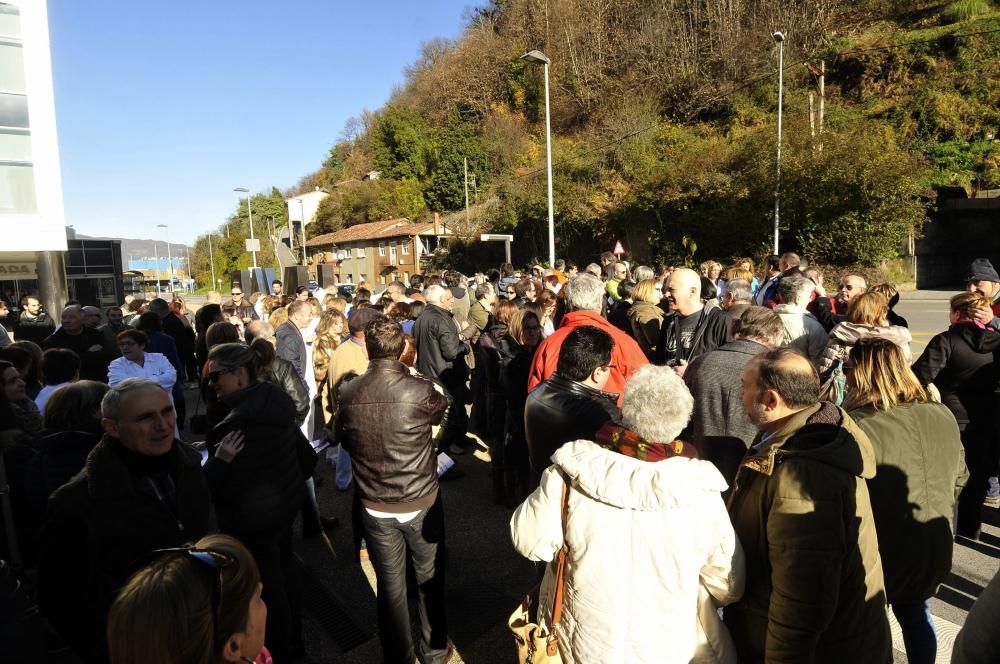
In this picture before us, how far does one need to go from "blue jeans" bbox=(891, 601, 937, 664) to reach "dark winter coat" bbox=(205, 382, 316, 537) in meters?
2.91

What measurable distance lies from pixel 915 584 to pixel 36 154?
22.5m

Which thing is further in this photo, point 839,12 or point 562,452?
point 839,12

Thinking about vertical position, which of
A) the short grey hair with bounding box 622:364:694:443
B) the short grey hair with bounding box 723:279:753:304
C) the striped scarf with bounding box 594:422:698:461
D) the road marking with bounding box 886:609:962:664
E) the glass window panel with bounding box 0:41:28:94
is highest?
the glass window panel with bounding box 0:41:28:94

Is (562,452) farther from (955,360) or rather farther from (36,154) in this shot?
(36,154)

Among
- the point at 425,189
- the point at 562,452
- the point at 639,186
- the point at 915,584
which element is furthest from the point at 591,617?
the point at 425,189

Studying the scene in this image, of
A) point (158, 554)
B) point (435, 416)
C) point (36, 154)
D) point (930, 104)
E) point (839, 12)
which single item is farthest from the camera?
point (839, 12)

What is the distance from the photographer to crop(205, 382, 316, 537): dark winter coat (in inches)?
112

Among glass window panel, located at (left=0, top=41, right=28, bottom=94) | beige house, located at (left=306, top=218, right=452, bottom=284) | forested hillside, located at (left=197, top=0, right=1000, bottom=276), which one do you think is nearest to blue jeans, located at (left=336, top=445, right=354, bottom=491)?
glass window panel, located at (left=0, top=41, right=28, bottom=94)

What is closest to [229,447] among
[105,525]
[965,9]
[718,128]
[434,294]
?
[105,525]

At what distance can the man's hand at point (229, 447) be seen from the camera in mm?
A: 2791

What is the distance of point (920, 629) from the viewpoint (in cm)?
273

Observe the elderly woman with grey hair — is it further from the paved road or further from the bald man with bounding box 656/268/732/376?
the bald man with bounding box 656/268/732/376

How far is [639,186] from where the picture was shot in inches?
1127

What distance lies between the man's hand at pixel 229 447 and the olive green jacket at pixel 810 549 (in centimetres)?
219
